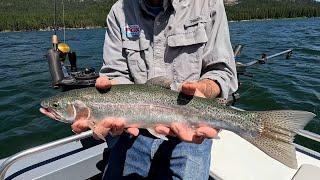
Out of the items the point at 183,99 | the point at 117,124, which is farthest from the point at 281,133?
the point at 117,124

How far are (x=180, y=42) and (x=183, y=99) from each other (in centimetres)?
60

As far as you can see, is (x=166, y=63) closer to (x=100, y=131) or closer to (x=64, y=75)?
(x=100, y=131)

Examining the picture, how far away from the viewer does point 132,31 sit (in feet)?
10.9

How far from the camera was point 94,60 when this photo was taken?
20219 mm

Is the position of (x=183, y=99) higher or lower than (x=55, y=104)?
higher

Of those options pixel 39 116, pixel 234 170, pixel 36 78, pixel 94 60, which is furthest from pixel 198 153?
pixel 94 60

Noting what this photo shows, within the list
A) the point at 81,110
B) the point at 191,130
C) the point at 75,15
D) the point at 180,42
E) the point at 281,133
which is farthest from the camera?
the point at 75,15

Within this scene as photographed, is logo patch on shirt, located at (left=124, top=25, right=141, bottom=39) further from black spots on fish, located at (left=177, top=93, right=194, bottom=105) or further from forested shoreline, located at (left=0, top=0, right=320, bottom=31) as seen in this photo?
forested shoreline, located at (left=0, top=0, right=320, bottom=31)

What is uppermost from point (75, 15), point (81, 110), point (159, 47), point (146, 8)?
point (75, 15)

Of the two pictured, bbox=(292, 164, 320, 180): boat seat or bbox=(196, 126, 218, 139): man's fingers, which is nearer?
bbox=(196, 126, 218, 139): man's fingers

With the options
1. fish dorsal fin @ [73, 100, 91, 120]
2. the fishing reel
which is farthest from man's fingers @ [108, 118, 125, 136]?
the fishing reel

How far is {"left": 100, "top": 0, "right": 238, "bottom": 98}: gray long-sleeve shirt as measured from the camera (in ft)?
10.4

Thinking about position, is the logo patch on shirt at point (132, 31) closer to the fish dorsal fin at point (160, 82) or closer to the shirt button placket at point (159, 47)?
the shirt button placket at point (159, 47)

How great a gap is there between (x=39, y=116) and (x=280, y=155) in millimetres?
8545
